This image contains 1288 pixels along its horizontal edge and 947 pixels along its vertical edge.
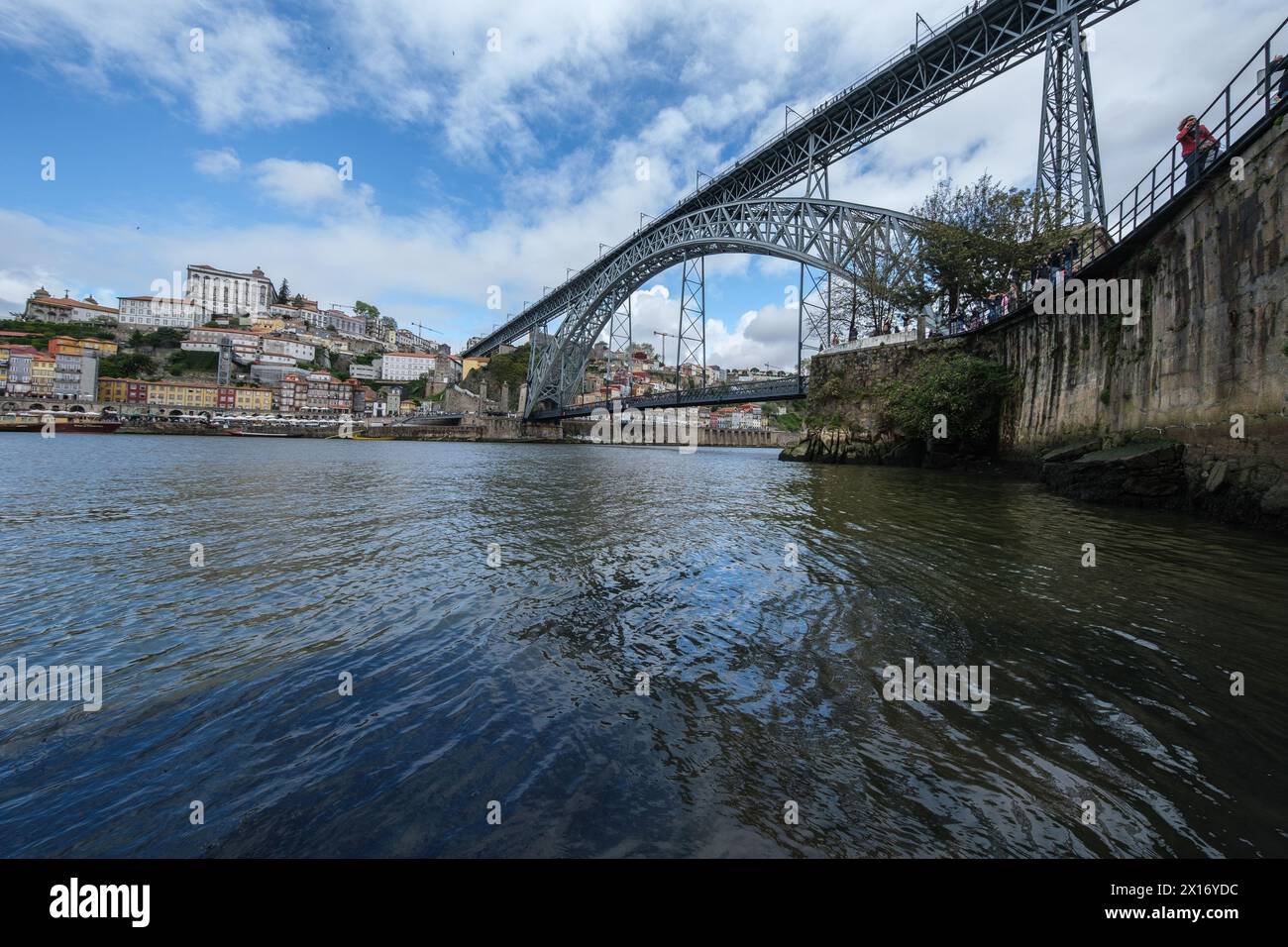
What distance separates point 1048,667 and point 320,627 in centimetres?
566

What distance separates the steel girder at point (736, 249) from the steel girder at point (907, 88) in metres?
3.25

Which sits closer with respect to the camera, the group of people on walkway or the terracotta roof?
the group of people on walkway

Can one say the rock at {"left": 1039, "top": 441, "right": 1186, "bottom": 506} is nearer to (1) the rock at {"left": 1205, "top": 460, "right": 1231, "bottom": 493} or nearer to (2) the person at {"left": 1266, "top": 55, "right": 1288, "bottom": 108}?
(1) the rock at {"left": 1205, "top": 460, "right": 1231, "bottom": 493}

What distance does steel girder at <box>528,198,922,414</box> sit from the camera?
33.4m

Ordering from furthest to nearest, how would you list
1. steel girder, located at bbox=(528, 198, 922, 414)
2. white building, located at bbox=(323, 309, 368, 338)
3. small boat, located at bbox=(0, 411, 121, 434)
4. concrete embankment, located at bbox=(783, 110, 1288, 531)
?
white building, located at bbox=(323, 309, 368, 338) → small boat, located at bbox=(0, 411, 121, 434) → steel girder, located at bbox=(528, 198, 922, 414) → concrete embankment, located at bbox=(783, 110, 1288, 531)

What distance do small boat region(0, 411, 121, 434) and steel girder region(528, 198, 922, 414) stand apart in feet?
181

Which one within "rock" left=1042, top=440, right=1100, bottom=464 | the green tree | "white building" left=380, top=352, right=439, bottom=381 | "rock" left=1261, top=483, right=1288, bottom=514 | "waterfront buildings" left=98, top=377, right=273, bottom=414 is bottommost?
"rock" left=1261, top=483, right=1288, bottom=514

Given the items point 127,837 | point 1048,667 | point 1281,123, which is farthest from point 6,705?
point 1281,123

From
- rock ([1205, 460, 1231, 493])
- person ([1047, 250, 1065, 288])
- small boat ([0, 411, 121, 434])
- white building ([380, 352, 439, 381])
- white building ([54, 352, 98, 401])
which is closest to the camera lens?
rock ([1205, 460, 1231, 493])

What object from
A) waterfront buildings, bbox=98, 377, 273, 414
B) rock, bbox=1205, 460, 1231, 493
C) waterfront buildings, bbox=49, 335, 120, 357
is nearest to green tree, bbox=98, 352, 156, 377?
waterfront buildings, bbox=49, 335, 120, 357

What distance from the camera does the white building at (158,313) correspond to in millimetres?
123500

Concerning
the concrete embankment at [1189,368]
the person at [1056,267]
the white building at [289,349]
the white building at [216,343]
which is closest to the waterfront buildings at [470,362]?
the white building at [289,349]

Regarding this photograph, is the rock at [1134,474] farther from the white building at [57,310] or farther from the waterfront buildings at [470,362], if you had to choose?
the white building at [57,310]
